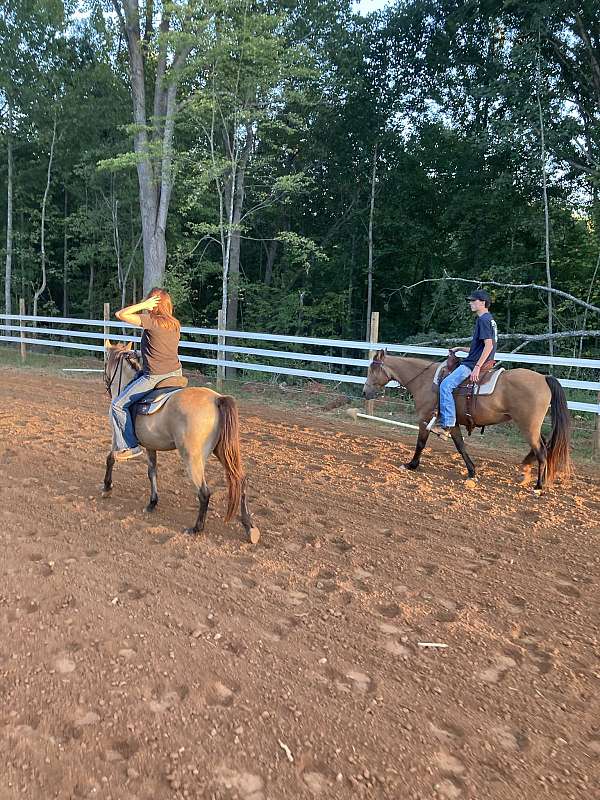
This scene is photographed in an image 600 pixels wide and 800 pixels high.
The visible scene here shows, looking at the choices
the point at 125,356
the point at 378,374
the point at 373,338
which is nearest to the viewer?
the point at 125,356

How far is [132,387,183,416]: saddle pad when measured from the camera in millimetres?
4738

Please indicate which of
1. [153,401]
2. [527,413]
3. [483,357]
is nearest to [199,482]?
[153,401]

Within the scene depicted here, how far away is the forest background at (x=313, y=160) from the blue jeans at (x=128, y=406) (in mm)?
7970

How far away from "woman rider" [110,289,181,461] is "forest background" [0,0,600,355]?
777cm

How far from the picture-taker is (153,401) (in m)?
4.78

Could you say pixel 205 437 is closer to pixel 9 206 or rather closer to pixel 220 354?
pixel 220 354

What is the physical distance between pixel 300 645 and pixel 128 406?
2851 mm

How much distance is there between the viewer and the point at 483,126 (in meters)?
17.0

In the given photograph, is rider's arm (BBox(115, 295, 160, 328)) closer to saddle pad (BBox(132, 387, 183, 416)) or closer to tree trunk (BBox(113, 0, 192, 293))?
→ saddle pad (BBox(132, 387, 183, 416))

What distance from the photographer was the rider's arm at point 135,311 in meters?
4.54

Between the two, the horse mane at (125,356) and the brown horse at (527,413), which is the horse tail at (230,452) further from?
the brown horse at (527,413)

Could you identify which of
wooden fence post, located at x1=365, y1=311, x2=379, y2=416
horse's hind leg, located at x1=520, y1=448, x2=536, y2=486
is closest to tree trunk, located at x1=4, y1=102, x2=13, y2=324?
wooden fence post, located at x1=365, y1=311, x2=379, y2=416

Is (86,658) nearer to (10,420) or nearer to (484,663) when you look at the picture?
(484,663)

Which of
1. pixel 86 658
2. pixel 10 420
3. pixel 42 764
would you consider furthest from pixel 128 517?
pixel 10 420
